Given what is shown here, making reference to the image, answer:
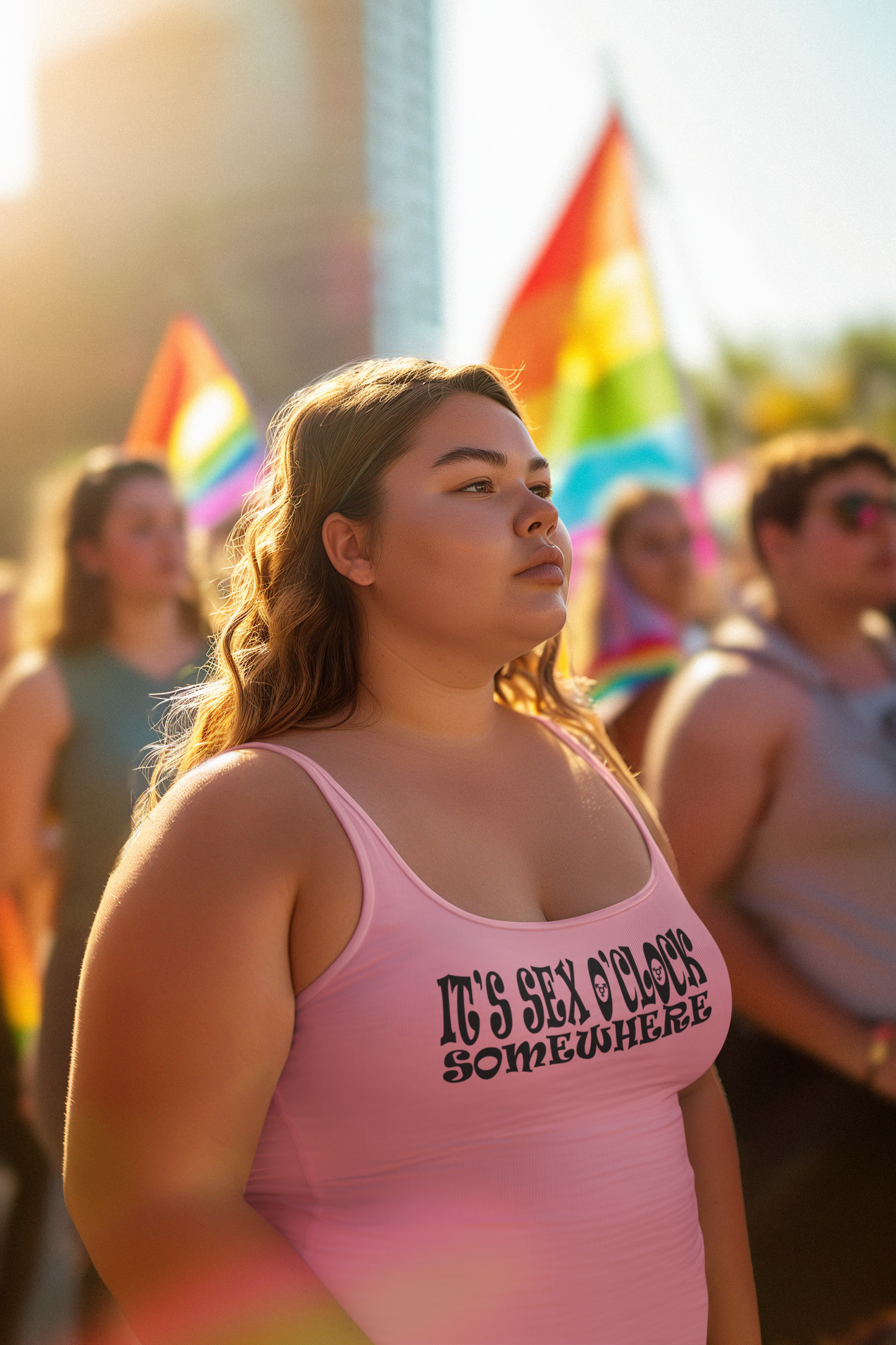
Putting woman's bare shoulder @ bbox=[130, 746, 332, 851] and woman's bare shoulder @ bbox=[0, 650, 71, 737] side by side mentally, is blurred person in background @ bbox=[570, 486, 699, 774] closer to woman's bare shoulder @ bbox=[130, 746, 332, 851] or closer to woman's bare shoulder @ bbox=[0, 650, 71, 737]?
woman's bare shoulder @ bbox=[0, 650, 71, 737]

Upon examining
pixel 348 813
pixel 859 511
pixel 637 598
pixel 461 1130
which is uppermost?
pixel 859 511

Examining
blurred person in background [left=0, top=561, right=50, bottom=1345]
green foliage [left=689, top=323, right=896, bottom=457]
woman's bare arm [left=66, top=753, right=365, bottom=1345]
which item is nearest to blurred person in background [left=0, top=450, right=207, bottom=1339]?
blurred person in background [left=0, top=561, right=50, bottom=1345]

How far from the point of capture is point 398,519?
1.45m

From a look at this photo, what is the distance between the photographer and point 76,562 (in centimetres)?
305

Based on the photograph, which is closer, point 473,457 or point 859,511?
point 473,457

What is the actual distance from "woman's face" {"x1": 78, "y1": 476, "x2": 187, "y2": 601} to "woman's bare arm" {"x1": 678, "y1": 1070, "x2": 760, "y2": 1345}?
1989mm

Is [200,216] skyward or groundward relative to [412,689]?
skyward

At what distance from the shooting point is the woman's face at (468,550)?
55.7 inches

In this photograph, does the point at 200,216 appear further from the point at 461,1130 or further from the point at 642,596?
the point at 461,1130

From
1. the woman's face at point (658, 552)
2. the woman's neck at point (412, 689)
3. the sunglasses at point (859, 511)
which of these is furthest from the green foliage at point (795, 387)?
the woman's neck at point (412, 689)

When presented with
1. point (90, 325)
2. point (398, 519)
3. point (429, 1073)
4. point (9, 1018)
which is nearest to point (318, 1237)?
point (429, 1073)

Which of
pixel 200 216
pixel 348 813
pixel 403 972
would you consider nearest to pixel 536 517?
pixel 348 813

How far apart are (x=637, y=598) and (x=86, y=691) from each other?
208 cm

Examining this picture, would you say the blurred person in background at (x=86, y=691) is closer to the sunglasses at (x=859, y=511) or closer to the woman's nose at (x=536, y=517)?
the woman's nose at (x=536, y=517)
